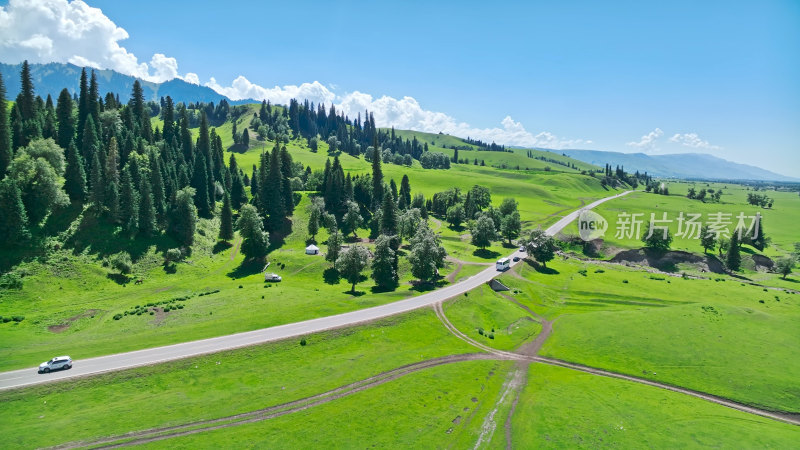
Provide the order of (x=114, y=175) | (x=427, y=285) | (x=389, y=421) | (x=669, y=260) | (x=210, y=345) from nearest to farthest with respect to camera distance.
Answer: (x=389, y=421), (x=210, y=345), (x=427, y=285), (x=114, y=175), (x=669, y=260)

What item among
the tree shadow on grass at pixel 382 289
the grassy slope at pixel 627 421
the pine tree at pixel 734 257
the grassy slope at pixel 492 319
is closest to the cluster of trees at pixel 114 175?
the tree shadow on grass at pixel 382 289

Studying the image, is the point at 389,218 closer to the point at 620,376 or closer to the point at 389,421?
the point at 620,376

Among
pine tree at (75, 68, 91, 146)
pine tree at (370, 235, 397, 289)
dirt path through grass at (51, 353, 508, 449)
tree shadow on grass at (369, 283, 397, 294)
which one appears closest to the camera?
dirt path through grass at (51, 353, 508, 449)

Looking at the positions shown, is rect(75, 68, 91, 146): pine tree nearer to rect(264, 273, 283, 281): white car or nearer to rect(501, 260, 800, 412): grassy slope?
rect(264, 273, 283, 281): white car

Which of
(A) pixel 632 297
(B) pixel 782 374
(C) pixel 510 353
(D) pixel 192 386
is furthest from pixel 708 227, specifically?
(D) pixel 192 386

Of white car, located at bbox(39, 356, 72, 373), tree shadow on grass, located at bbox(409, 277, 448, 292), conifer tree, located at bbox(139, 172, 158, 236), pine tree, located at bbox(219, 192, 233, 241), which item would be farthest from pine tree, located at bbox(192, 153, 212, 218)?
white car, located at bbox(39, 356, 72, 373)

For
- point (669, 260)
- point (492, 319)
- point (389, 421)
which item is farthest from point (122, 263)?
point (669, 260)

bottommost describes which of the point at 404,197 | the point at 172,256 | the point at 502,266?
the point at 172,256
